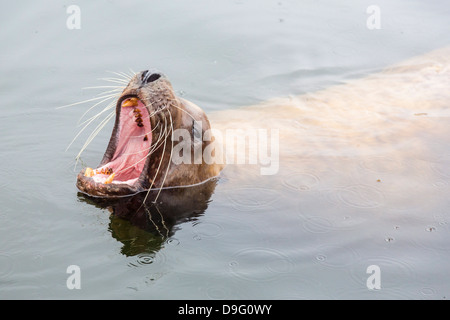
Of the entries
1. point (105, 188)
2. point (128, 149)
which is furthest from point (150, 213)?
point (128, 149)

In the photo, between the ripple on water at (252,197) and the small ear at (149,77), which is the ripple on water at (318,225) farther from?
the small ear at (149,77)

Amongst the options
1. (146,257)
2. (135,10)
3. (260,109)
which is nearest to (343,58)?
(260,109)

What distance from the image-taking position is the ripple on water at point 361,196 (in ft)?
20.3

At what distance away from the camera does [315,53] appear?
389 inches

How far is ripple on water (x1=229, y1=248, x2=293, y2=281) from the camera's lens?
200 inches

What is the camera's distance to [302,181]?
6.50 metres

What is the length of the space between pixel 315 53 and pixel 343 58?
40cm

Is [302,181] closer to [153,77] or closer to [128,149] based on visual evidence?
[128,149]

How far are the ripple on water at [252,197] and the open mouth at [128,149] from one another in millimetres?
883

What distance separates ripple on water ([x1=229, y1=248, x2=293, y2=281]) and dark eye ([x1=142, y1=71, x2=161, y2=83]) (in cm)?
159

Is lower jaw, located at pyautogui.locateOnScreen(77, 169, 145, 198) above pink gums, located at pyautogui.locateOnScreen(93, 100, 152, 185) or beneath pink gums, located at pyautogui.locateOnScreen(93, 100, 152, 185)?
beneath

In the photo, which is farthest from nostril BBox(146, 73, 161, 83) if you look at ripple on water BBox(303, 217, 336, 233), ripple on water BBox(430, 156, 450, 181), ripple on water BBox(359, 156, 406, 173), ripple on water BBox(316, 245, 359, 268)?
ripple on water BBox(430, 156, 450, 181)

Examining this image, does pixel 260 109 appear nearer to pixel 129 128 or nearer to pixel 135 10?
pixel 129 128

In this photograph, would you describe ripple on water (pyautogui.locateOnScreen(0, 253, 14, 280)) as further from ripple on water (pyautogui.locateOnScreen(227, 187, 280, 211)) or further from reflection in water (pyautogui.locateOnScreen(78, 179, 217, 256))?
ripple on water (pyautogui.locateOnScreen(227, 187, 280, 211))
